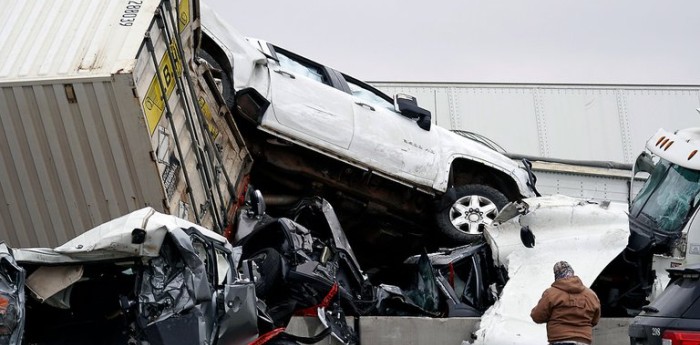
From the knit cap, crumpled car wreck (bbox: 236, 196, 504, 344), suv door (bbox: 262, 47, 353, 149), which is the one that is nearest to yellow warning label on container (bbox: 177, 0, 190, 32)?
suv door (bbox: 262, 47, 353, 149)

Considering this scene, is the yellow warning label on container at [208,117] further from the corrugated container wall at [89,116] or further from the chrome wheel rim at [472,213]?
the chrome wheel rim at [472,213]

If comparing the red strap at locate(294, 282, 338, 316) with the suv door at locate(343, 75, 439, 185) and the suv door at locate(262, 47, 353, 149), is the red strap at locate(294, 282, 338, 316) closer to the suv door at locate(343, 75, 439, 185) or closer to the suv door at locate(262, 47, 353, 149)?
the suv door at locate(262, 47, 353, 149)

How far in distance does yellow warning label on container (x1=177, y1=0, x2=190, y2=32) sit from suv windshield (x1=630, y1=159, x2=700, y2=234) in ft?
14.5

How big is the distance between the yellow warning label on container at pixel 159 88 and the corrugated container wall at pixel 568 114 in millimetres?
9971

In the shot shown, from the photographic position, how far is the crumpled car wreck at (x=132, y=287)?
774 cm

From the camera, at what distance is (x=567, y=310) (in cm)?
861

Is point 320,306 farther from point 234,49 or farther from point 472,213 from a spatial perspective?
point 472,213

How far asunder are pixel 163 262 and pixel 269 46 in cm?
536

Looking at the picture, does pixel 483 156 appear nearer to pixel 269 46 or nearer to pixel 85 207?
pixel 269 46

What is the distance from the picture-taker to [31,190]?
10.1 metres

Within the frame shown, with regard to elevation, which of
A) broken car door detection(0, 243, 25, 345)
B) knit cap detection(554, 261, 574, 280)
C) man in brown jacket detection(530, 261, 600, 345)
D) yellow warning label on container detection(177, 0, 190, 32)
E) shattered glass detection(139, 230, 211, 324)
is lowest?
man in brown jacket detection(530, 261, 600, 345)

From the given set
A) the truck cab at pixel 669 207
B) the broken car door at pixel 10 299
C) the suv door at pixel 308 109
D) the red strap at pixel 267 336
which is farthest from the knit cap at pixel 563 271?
the suv door at pixel 308 109

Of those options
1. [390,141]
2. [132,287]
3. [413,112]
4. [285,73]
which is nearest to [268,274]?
[132,287]

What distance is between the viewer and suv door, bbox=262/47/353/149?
39.9 ft
